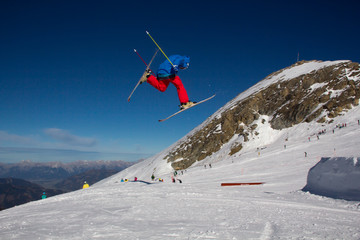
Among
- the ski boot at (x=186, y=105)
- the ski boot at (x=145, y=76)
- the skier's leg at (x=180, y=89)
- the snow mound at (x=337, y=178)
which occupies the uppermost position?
the ski boot at (x=145, y=76)

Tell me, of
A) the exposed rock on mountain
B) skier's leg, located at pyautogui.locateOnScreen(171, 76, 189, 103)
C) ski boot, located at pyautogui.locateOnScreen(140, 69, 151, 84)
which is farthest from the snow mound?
the exposed rock on mountain

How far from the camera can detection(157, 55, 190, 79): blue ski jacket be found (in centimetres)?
831

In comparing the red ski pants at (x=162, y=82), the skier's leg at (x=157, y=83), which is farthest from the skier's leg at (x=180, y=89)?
the skier's leg at (x=157, y=83)

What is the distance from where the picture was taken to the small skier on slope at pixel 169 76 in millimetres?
8336

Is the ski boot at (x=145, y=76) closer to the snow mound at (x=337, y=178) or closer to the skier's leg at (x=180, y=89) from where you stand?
the skier's leg at (x=180, y=89)

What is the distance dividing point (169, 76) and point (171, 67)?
0.34m

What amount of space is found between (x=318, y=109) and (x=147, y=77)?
1951 inches

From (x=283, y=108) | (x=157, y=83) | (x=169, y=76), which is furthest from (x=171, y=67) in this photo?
(x=283, y=108)

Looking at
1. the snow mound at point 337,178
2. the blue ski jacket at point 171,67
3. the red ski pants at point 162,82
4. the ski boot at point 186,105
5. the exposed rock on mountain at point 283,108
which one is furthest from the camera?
the exposed rock on mountain at point 283,108

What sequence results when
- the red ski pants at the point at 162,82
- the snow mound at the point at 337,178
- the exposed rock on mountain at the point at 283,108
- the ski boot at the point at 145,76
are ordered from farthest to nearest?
the exposed rock on mountain at the point at 283,108 → the ski boot at the point at 145,76 → the red ski pants at the point at 162,82 → the snow mound at the point at 337,178

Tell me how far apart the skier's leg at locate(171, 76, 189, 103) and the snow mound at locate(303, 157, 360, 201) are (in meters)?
5.68

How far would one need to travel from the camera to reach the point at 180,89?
930 cm

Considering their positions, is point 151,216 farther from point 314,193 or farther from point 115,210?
point 314,193

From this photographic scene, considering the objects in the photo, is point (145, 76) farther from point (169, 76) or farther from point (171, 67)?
point (171, 67)
